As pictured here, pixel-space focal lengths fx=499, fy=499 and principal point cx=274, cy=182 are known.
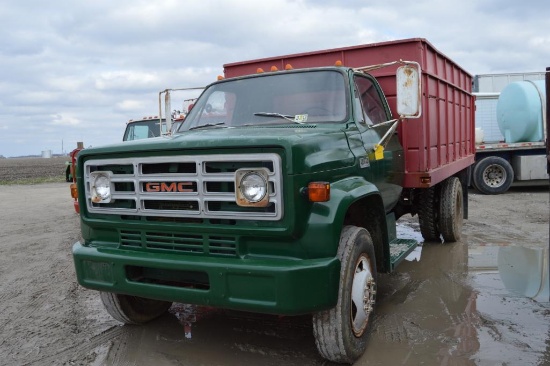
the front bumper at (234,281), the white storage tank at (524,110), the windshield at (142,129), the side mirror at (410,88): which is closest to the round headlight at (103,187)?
the front bumper at (234,281)

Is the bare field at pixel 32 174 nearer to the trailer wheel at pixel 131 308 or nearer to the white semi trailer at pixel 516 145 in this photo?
the white semi trailer at pixel 516 145

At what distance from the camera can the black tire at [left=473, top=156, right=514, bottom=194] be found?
12.9 meters

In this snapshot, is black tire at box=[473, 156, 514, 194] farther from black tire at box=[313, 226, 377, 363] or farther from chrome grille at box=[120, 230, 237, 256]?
chrome grille at box=[120, 230, 237, 256]

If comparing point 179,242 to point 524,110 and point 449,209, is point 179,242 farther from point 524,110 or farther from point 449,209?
point 524,110

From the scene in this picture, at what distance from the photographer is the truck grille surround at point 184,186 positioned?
3.02m

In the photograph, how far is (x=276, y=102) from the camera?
426 centimetres

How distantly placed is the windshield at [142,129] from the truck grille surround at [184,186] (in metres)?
6.82

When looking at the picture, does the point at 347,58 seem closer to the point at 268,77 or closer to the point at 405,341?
the point at 268,77

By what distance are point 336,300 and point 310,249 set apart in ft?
1.17

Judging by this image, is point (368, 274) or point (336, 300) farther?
point (368, 274)

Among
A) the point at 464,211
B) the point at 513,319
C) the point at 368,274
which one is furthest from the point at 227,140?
the point at 464,211

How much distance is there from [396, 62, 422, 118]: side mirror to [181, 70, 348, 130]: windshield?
465 mm

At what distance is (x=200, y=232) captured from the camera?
3.21 metres

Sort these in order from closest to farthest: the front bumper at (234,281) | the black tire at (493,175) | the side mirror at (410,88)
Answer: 1. the front bumper at (234,281)
2. the side mirror at (410,88)
3. the black tire at (493,175)
